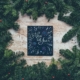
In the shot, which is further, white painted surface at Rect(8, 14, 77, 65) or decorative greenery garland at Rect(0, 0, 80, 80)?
white painted surface at Rect(8, 14, 77, 65)

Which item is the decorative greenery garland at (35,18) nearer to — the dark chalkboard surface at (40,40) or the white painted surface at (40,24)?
the white painted surface at (40,24)

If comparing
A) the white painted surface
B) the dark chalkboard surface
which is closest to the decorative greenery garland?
the white painted surface

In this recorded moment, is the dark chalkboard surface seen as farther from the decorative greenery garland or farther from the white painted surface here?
the decorative greenery garland

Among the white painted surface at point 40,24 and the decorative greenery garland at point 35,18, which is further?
the white painted surface at point 40,24

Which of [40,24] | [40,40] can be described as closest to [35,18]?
[40,24]

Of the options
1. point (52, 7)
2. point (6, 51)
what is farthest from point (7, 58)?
point (52, 7)

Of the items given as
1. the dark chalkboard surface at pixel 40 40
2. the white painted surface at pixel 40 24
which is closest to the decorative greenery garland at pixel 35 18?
the white painted surface at pixel 40 24
